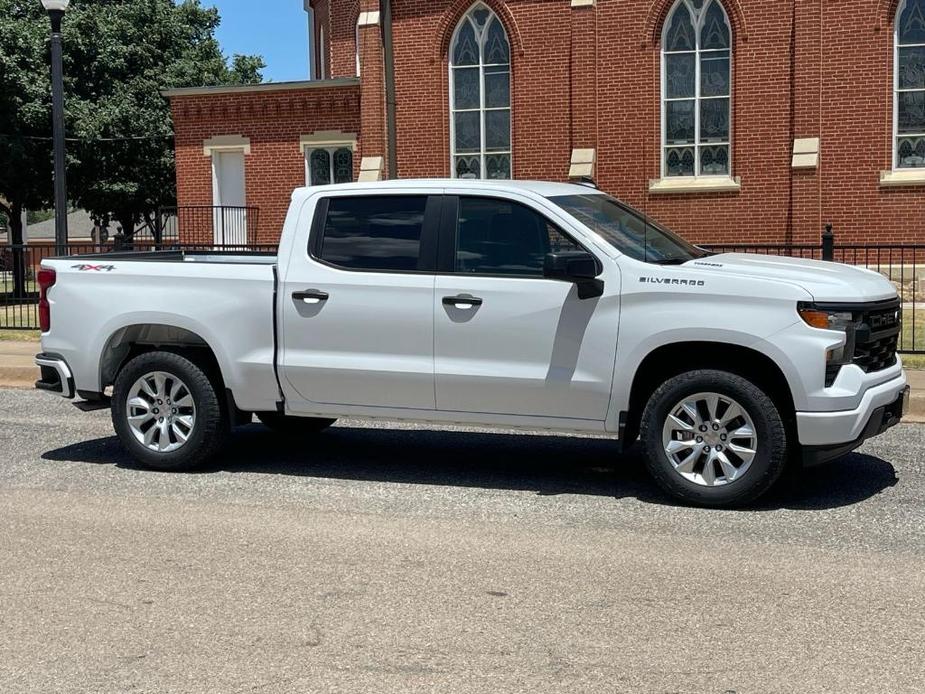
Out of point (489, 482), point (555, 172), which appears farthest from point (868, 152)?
point (489, 482)

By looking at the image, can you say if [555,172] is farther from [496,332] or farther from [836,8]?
[496,332]

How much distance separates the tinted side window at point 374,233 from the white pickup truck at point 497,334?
13 mm

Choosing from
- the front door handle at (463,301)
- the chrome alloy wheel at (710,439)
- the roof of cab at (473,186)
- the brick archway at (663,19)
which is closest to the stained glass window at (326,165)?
the brick archway at (663,19)

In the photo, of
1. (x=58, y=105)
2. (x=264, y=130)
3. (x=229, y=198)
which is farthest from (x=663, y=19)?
(x=58, y=105)

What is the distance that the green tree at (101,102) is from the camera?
3167 cm

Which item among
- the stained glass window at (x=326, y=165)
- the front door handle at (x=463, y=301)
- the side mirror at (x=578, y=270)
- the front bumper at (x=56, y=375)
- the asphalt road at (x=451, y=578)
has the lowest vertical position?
the asphalt road at (x=451, y=578)

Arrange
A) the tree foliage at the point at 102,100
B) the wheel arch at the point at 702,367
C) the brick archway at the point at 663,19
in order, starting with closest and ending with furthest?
the wheel arch at the point at 702,367
the brick archway at the point at 663,19
the tree foliage at the point at 102,100

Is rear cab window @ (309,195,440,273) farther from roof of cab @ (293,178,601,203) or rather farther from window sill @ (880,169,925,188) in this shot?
window sill @ (880,169,925,188)

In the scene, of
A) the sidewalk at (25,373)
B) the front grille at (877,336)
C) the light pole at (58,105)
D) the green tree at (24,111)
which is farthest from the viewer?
the green tree at (24,111)

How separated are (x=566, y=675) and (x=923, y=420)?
688cm

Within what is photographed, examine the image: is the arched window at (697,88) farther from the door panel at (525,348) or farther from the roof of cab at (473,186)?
the door panel at (525,348)

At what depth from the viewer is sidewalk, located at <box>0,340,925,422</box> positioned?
10.6 metres

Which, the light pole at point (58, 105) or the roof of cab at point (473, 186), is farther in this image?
the light pole at point (58, 105)

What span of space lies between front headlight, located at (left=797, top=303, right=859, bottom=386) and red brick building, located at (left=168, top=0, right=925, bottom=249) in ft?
52.7
